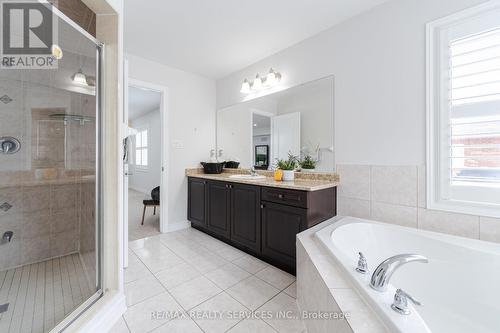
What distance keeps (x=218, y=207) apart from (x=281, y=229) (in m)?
1.02

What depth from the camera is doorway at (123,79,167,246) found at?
3.02m

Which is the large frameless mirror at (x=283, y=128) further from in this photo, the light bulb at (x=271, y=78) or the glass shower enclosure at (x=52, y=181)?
the glass shower enclosure at (x=52, y=181)

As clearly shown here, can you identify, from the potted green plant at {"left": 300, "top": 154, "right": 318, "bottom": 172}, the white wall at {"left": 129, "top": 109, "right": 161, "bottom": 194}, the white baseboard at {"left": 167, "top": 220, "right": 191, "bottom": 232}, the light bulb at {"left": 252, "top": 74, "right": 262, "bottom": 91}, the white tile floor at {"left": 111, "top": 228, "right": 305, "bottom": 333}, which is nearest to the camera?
the white tile floor at {"left": 111, "top": 228, "right": 305, "bottom": 333}

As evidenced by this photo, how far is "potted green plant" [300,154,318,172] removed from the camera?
2.30 metres

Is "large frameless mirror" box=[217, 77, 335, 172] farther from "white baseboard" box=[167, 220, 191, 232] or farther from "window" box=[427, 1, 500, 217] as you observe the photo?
"white baseboard" box=[167, 220, 191, 232]

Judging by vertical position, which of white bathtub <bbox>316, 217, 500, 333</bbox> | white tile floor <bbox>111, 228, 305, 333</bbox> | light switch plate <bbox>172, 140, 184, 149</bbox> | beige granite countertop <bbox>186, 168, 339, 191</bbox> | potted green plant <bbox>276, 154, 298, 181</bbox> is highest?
light switch plate <bbox>172, 140, 184, 149</bbox>

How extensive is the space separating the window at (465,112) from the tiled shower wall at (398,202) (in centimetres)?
7

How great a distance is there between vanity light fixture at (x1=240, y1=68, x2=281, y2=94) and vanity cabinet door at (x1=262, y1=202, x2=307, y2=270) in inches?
62.5

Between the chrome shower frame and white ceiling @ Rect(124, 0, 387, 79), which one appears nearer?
the chrome shower frame

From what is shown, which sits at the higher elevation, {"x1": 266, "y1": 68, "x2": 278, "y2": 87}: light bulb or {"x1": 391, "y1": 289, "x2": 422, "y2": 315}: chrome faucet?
{"x1": 266, "y1": 68, "x2": 278, "y2": 87}: light bulb

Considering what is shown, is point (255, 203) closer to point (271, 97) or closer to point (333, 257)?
point (333, 257)

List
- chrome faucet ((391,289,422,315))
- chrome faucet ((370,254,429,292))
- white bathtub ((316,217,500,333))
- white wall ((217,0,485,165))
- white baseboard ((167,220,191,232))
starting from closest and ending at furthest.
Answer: chrome faucet ((391,289,422,315)), chrome faucet ((370,254,429,292)), white bathtub ((316,217,500,333)), white wall ((217,0,485,165)), white baseboard ((167,220,191,232))

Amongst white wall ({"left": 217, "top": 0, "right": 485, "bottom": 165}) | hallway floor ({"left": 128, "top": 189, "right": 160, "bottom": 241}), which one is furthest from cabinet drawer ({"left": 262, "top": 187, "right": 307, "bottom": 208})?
hallway floor ({"left": 128, "top": 189, "right": 160, "bottom": 241})

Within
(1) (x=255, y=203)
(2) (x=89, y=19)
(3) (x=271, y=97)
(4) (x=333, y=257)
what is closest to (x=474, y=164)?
(4) (x=333, y=257)
